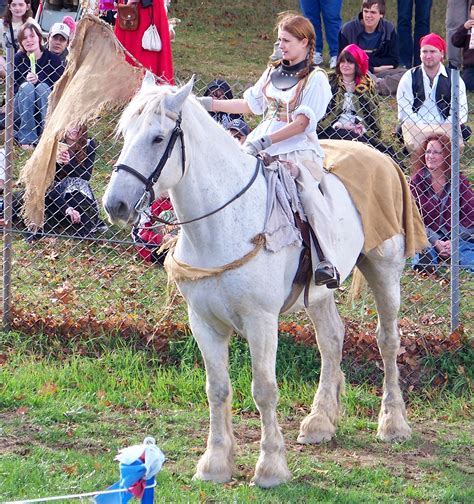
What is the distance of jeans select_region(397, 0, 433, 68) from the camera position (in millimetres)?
15984

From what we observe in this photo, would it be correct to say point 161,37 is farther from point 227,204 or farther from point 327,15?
point 327,15

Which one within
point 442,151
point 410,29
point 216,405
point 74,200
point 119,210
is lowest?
point 216,405

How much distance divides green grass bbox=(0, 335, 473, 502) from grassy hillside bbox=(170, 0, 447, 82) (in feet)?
26.9

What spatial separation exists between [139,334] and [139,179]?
2914mm

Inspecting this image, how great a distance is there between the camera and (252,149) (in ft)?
20.0

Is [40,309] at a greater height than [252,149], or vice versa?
[252,149]

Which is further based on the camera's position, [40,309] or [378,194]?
[40,309]

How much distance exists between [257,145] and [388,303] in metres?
1.65

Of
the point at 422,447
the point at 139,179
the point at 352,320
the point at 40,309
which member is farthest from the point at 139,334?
the point at 139,179

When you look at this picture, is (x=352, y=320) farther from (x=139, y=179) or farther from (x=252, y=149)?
(x=139, y=179)

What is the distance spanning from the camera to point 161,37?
10.1 meters

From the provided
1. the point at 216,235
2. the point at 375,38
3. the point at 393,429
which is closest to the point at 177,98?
the point at 216,235

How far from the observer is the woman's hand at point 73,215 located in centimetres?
950

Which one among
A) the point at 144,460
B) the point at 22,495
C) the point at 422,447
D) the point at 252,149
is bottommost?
the point at 422,447
